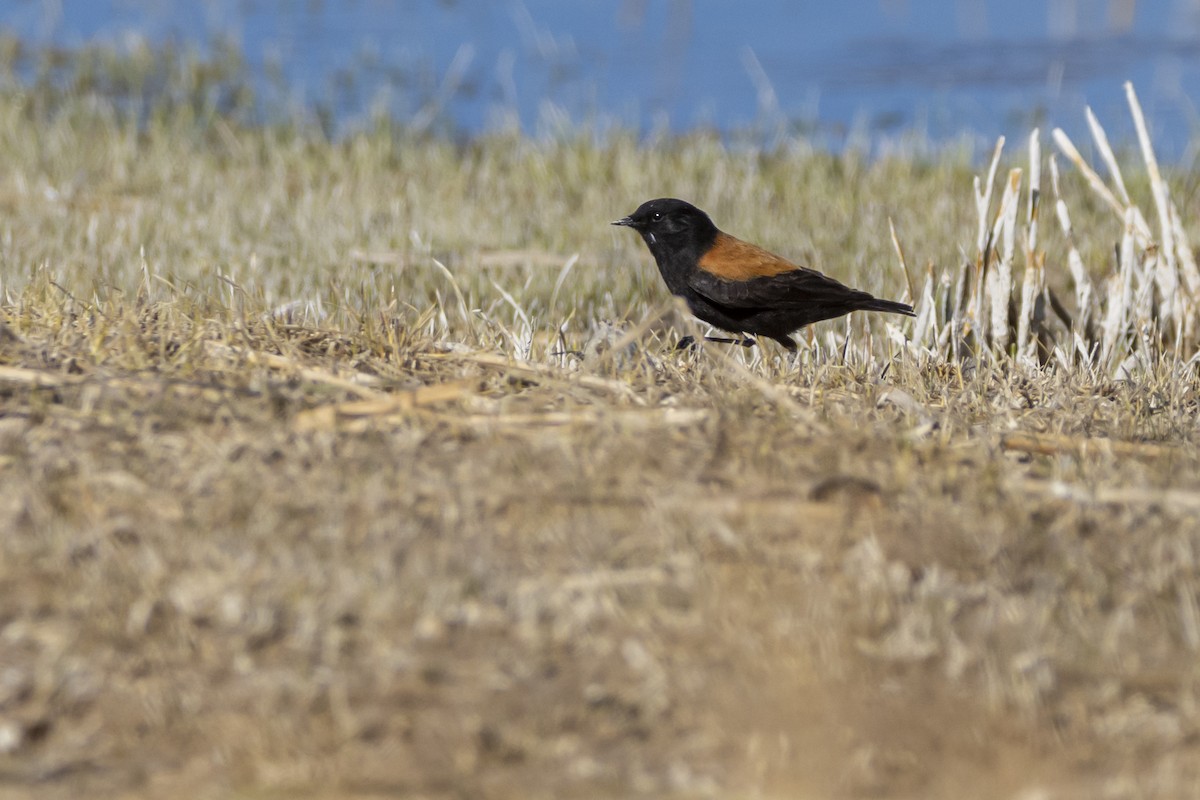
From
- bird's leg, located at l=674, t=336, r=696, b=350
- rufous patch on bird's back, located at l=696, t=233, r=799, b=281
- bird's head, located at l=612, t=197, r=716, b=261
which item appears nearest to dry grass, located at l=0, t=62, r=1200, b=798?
bird's leg, located at l=674, t=336, r=696, b=350

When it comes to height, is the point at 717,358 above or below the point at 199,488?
above

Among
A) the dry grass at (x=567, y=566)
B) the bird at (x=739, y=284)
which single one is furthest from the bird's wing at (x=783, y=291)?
the dry grass at (x=567, y=566)

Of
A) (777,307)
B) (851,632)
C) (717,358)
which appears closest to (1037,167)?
(777,307)

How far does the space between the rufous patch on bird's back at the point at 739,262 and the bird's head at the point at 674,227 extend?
86 millimetres

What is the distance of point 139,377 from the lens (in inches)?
166

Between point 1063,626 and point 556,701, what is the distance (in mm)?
1111

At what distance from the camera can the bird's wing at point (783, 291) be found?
5312 mm

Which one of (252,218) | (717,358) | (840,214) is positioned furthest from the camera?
(840,214)

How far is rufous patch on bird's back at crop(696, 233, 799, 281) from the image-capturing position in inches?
211

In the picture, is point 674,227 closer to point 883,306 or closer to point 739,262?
point 739,262

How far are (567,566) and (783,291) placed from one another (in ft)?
7.30

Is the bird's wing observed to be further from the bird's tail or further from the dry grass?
the dry grass

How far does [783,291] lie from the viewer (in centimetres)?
532

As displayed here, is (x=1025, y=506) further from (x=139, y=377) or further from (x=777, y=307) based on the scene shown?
(x=139, y=377)
